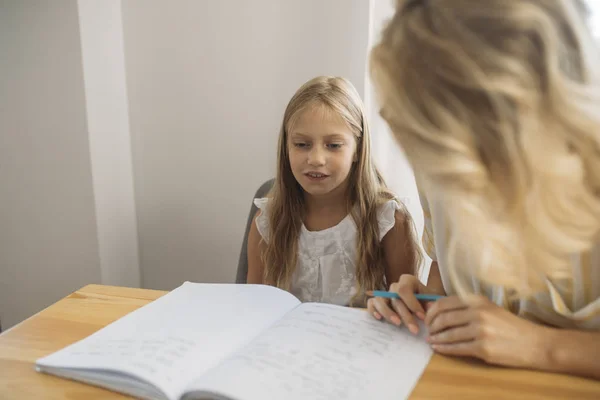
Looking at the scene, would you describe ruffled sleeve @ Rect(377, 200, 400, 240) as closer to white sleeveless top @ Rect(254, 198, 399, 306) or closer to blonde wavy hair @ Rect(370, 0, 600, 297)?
white sleeveless top @ Rect(254, 198, 399, 306)

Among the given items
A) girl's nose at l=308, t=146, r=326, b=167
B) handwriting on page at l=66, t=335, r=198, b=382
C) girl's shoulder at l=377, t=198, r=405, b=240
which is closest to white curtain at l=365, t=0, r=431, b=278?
girl's shoulder at l=377, t=198, r=405, b=240

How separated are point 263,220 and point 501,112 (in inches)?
39.2

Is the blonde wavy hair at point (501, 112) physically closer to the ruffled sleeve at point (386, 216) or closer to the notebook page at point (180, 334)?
the notebook page at point (180, 334)

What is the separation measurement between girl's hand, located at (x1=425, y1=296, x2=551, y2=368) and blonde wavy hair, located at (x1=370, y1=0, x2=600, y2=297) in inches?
6.7

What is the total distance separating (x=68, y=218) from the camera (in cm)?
176

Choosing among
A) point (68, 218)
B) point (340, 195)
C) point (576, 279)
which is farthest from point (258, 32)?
point (576, 279)

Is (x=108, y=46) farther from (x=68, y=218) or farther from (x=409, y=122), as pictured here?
(x=409, y=122)

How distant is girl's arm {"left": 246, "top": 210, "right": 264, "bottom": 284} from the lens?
1.40 meters

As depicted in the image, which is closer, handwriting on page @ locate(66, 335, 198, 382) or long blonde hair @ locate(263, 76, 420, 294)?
handwriting on page @ locate(66, 335, 198, 382)

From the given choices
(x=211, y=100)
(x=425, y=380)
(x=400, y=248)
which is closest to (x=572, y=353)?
(x=425, y=380)

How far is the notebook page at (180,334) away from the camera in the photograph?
Answer: 650 mm

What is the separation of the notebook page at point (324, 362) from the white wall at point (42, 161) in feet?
3.92

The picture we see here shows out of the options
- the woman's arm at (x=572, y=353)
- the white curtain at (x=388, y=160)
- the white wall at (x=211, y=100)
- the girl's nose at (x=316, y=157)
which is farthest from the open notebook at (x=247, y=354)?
the white wall at (x=211, y=100)

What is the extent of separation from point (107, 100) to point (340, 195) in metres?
0.86
